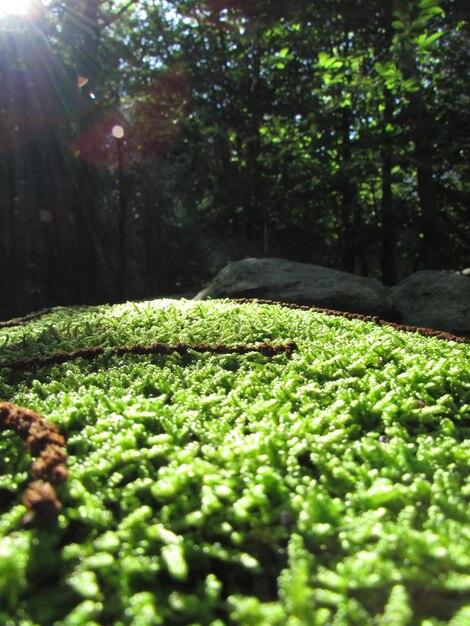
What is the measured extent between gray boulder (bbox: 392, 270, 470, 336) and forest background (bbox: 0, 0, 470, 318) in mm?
2046

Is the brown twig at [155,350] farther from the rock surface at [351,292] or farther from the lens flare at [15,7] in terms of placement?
the lens flare at [15,7]

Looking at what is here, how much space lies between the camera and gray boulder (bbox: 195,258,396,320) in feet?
20.9

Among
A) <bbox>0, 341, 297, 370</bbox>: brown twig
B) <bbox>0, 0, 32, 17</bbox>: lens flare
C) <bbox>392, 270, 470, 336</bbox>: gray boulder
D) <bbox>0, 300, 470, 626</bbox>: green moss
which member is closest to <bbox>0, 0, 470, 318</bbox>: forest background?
<bbox>0, 0, 32, 17</bbox>: lens flare

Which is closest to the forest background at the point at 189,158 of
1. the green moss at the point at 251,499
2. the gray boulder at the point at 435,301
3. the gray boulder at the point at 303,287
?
the gray boulder at the point at 303,287

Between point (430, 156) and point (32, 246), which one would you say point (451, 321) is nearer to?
point (430, 156)

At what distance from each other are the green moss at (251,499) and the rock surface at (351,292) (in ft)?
11.6

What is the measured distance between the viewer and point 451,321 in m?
6.59

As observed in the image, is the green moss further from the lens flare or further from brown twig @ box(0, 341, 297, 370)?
the lens flare

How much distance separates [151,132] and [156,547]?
14121 mm

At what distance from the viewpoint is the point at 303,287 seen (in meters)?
6.53

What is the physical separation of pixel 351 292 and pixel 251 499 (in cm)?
518

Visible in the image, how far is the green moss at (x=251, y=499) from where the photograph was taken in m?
1.17

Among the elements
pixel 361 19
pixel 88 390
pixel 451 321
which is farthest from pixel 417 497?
pixel 451 321

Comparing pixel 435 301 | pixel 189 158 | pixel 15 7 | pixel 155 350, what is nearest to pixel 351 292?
pixel 435 301
